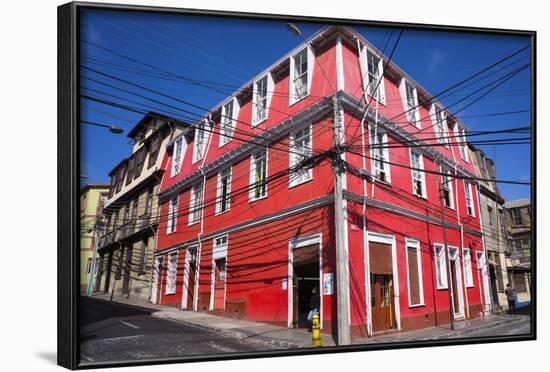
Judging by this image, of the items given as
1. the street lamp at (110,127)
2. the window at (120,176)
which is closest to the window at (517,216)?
the window at (120,176)

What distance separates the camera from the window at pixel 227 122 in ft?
21.7

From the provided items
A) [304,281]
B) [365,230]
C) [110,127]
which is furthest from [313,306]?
[110,127]

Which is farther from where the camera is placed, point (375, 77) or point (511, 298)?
point (511, 298)

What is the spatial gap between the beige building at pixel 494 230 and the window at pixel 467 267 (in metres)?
0.31

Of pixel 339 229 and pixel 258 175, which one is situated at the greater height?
pixel 258 175

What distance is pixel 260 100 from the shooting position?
683 centimetres

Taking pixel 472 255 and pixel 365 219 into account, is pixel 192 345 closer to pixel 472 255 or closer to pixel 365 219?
pixel 365 219

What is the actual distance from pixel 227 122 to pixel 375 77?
242 cm

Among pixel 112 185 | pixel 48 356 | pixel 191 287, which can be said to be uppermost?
pixel 112 185

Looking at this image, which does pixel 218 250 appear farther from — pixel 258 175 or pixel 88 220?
pixel 88 220

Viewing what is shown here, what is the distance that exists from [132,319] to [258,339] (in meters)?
1.65

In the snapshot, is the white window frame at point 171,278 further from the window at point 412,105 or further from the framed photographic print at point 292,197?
the window at point 412,105

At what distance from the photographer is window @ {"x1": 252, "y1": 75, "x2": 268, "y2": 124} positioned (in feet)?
22.3

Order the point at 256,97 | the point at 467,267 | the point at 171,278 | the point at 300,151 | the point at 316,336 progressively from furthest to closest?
the point at 467,267 → the point at 300,151 → the point at 256,97 → the point at 171,278 → the point at 316,336
